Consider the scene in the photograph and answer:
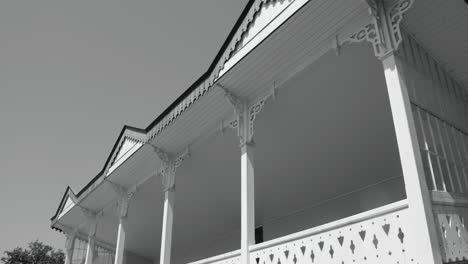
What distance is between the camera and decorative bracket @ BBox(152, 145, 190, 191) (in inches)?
385

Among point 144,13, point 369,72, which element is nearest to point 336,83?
point 369,72

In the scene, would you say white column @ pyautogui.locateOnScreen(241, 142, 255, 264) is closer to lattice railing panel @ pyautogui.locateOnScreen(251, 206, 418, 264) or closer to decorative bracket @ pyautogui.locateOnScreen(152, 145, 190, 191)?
lattice railing panel @ pyautogui.locateOnScreen(251, 206, 418, 264)

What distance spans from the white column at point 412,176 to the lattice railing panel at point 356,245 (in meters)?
0.17

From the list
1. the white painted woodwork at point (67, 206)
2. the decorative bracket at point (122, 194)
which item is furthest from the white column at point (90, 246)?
the decorative bracket at point (122, 194)

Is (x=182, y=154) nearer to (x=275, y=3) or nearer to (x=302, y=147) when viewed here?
(x=302, y=147)

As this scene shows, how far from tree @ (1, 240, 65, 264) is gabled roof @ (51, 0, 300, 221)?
29.2 metres

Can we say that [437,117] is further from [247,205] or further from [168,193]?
[168,193]

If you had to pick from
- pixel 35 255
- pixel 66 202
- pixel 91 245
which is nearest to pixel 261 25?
pixel 91 245

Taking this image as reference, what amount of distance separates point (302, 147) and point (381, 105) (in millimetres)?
2261

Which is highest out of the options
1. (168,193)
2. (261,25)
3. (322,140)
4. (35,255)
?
(35,255)

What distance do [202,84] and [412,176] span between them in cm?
470

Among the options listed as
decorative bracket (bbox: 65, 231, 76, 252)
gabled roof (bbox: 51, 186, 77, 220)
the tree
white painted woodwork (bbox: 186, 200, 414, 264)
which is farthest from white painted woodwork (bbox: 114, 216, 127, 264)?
the tree

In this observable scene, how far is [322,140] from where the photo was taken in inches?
374

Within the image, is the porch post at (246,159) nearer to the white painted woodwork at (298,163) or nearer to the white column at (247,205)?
the white column at (247,205)
